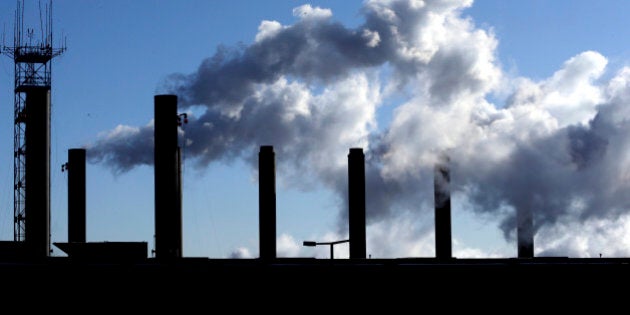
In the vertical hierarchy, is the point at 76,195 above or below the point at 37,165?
below

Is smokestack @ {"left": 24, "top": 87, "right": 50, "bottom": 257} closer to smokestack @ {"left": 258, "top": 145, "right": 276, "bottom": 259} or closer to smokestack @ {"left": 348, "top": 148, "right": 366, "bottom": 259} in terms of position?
smokestack @ {"left": 258, "top": 145, "right": 276, "bottom": 259}

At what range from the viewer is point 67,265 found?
1233 inches

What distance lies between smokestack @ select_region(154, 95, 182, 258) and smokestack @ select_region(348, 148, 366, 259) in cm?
965

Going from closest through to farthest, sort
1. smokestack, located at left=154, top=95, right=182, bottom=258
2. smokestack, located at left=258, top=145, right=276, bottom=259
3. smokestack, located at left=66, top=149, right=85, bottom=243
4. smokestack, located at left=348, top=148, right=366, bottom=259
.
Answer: smokestack, located at left=154, top=95, right=182, bottom=258
smokestack, located at left=258, top=145, right=276, bottom=259
smokestack, located at left=348, top=148, right=366, bottom=259
smokestack, located at left=66, top=149, right=85, bottom=243

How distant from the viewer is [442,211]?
208ft

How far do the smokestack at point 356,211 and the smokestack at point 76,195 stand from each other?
14.5 metres

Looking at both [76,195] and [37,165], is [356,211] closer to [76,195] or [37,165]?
[76,195]

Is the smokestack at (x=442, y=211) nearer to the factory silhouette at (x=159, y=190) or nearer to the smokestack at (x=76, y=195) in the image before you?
the factory silhouette at (x=159, y=190)

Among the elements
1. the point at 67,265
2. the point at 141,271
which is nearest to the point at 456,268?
the point at 141,271

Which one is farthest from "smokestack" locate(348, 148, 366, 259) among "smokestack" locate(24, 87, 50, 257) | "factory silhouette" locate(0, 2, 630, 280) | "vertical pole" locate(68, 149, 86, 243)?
"smokestack" locate(24, 87, 50, 257)

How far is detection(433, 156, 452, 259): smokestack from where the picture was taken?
62406 millimetres

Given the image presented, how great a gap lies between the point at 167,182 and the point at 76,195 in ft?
27.8

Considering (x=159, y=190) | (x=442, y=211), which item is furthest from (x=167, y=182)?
(x=442, y=211)

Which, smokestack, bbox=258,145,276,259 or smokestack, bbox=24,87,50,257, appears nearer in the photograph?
smokestack, bbox=258,145,276,259
